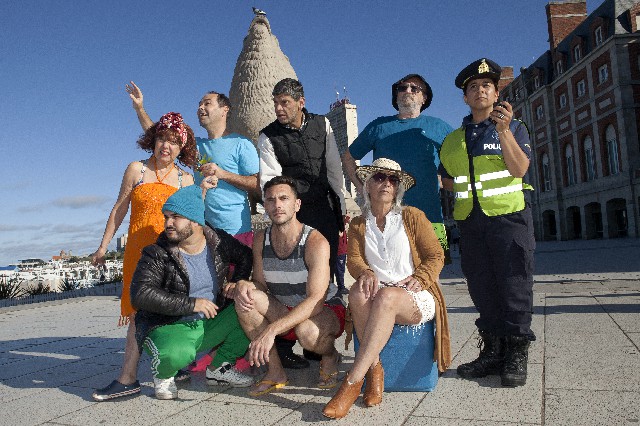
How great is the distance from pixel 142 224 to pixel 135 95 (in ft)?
3.97

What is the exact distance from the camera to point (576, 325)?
16.5 ft

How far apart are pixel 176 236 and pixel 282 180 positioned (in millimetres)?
783

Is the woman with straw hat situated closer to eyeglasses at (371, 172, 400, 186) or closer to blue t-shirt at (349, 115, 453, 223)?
eyeglasses at (371, 172, 400, 186)

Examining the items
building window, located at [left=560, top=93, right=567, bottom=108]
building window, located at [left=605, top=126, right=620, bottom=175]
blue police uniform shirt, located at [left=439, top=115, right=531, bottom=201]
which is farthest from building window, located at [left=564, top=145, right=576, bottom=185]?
blue police uniform shirt, located at [left=439, top=115, right=531, bottom=201]

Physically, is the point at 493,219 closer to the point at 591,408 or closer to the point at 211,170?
the point at 591,408

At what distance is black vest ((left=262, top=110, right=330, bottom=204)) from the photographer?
13.2 ft

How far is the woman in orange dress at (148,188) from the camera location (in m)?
3.74

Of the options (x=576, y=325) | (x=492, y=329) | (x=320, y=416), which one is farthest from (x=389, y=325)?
(x=576, y=325)

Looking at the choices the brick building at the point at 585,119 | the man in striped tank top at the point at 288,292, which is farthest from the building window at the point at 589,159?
the man in striped tank top at the point at 288,292

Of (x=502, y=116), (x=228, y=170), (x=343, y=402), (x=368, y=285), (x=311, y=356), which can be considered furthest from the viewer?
(x=311, y=356)

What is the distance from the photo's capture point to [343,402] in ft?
9.26

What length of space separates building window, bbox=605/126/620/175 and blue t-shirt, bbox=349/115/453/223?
2699cm

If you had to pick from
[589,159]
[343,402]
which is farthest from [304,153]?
[589,159]

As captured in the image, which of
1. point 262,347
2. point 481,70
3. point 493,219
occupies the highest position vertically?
point 481,70
